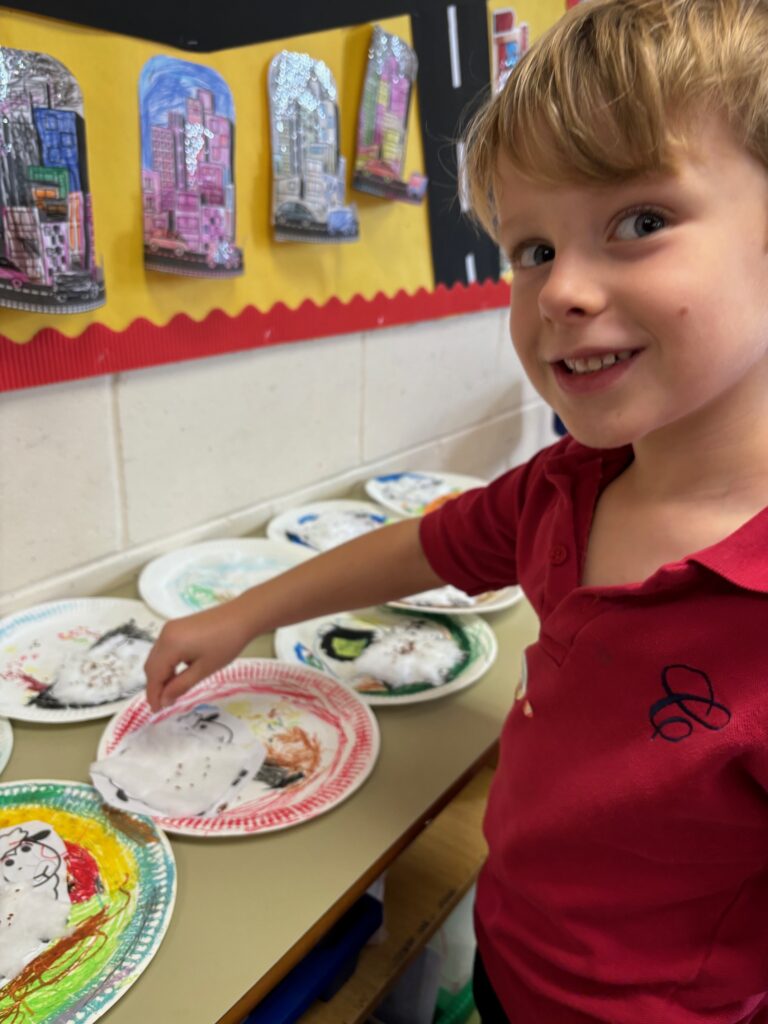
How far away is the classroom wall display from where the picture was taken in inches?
31.5

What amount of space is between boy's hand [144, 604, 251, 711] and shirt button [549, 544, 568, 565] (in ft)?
0.96

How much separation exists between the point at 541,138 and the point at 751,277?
15 centimetres

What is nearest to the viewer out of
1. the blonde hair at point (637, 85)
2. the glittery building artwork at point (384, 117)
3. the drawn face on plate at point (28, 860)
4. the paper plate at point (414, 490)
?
the blonde hair at point (637, 85)

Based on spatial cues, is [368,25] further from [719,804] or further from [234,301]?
[719,804]

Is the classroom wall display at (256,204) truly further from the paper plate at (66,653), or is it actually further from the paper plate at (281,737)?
the paper plate at (281,737)

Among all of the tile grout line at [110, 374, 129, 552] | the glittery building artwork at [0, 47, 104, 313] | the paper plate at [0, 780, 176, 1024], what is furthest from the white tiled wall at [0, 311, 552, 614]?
the paper plate at [0, 780, 176, 1024]

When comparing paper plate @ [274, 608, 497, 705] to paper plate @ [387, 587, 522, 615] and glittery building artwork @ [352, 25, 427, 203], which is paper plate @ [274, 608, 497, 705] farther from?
glittery building artwork @ [352, 25, 427, 203]

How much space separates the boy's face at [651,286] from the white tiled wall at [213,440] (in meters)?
0.57

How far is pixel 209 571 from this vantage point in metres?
1.02

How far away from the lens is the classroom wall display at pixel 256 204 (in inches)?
31.5

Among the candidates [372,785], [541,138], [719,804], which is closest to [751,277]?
[541,138]

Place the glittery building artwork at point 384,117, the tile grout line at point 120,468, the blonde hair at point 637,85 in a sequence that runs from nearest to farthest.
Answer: the blonde hair at point 637,85 < the tile grout line at point 120,468 < the glittery building artwork at point 384,117

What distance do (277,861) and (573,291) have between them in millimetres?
451

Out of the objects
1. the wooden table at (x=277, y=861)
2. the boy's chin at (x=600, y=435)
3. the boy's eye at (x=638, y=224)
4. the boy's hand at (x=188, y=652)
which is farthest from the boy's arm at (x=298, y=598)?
the boy's eye at (x=638, y=224)
